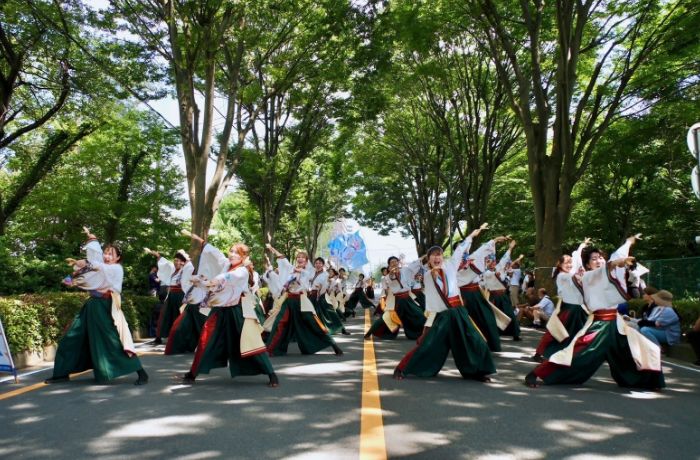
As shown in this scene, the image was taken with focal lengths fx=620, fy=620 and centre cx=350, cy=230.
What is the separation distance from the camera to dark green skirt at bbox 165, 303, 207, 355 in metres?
9.94

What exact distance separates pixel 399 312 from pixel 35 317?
6415 millimetres

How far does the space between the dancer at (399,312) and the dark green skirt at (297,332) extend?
247 cm

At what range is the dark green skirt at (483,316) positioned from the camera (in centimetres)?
1007

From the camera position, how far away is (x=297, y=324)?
380 inches

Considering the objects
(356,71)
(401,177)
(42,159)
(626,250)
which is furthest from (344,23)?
(401,177)

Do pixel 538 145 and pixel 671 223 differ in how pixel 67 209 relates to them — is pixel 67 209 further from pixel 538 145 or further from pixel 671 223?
pixel 671 223

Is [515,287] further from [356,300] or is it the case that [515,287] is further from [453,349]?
[453,349]

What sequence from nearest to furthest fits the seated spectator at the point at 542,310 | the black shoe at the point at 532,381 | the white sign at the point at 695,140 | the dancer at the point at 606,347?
the dancer at the point at 606,347
the black shoe at the point at 532,381
the white sign at the point at 695,140
the seated spectator at the point at 542,310

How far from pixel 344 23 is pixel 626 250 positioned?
9265 mm

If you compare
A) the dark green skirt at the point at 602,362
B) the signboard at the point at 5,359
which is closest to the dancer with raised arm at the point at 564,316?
the dark green skirt at the point at 602,362

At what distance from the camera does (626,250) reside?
6621 millimetres

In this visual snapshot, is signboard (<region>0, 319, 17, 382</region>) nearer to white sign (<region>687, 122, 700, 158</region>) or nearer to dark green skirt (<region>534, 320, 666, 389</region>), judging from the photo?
dark green skirt (<region>534, 320, 666, 389</region>)

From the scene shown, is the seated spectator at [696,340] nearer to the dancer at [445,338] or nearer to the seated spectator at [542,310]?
the dancer at [445,338]

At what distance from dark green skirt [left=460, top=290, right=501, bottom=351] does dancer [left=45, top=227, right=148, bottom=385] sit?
18.2 feet
